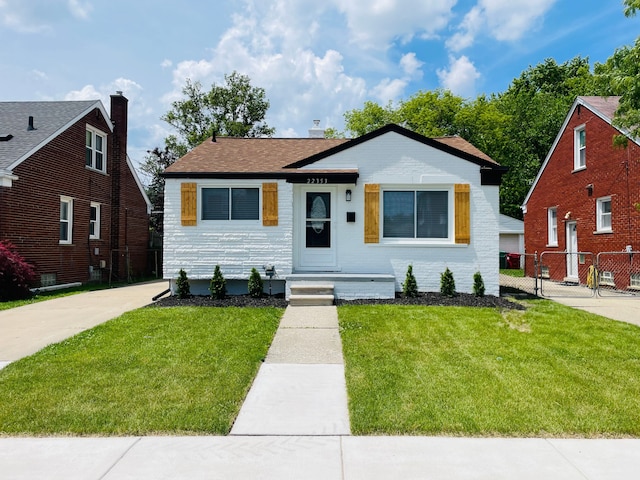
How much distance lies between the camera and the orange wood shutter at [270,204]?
36.0 ft

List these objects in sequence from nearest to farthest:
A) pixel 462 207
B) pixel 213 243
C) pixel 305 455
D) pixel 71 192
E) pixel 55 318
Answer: pixel 305 455, pixel 55 318, pixel 462 207, pixel 213 243, pixel 71 192

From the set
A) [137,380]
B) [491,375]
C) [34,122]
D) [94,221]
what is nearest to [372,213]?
[491,375]

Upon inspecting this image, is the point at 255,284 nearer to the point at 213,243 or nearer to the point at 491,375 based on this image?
the point at 213,243

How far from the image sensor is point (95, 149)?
657 inches

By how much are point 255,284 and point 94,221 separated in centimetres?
968

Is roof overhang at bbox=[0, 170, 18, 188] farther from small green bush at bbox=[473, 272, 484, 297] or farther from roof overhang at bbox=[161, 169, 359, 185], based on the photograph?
small green bush at bbox=[473, 272, 484, 297]

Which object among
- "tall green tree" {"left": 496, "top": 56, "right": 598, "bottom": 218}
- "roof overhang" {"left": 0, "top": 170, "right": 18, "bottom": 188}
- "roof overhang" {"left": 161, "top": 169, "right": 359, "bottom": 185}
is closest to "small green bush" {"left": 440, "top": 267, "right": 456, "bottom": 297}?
"roof overhang" {"left": 161, "top": 169, "right": 359, "bottom": 185}

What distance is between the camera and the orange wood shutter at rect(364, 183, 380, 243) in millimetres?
10930

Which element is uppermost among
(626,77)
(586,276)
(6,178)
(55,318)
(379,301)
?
(626,77)

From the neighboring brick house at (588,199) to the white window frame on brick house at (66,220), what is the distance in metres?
16.1

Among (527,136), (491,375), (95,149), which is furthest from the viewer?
(527,136)

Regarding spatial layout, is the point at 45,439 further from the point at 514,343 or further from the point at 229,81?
the point at 229,81

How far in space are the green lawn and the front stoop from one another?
6.82ft

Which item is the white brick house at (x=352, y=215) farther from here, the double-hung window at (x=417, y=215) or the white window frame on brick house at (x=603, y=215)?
the white window frame on brick house at (x=603, y=215)
